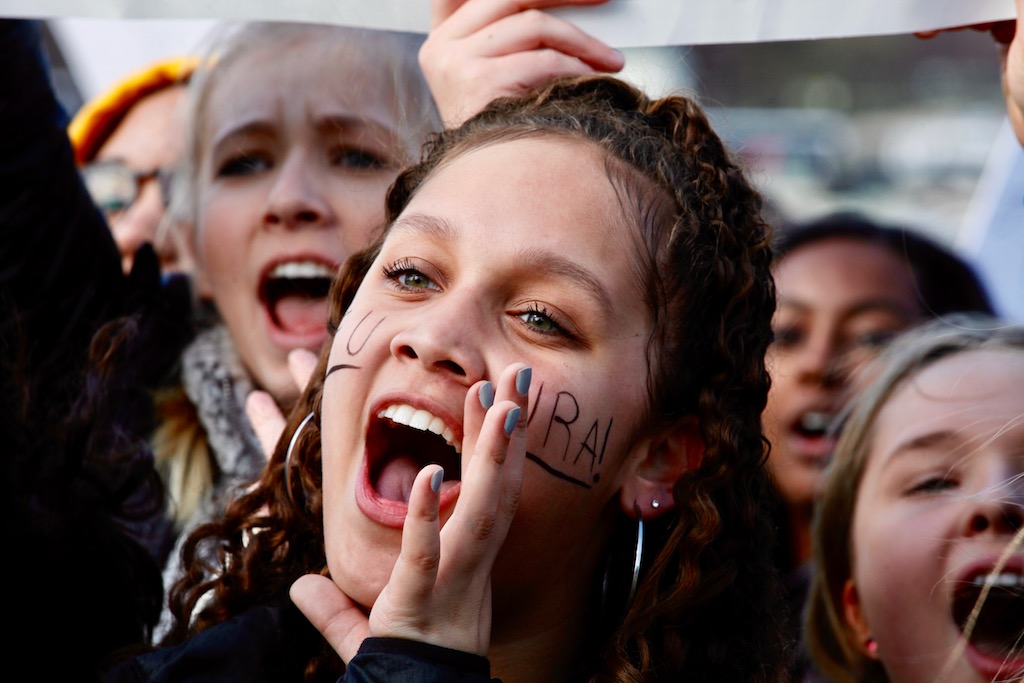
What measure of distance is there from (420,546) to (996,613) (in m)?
1.19

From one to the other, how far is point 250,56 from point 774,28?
4.73ft

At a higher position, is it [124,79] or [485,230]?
[124,79]

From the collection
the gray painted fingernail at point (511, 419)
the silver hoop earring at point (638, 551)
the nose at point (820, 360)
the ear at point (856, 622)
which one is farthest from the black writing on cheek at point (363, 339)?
the nose at point (820, 360)

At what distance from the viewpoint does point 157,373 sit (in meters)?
2.80

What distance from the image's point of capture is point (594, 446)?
160 cm

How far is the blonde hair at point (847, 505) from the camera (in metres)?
2.34

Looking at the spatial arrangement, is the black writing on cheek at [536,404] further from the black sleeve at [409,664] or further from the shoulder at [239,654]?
the shoulder at [239,654]

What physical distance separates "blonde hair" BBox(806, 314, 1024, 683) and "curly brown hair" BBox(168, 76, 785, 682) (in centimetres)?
56

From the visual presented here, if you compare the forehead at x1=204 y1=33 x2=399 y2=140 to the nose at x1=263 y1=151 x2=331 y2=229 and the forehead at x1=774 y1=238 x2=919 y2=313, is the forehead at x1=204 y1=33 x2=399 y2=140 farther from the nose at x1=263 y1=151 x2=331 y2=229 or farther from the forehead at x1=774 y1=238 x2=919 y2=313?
the forehead at x1=774 y1=238 x2=919 y2=313

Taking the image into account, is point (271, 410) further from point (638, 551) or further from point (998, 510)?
point (998, 510)

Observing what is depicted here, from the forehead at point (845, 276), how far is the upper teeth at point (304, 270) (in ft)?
4.52

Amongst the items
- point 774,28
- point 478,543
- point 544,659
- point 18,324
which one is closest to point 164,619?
point 18,324

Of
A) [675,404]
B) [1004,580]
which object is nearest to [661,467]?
[675,404]

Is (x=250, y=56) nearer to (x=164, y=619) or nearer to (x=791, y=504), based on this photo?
(x=164, y=619)
